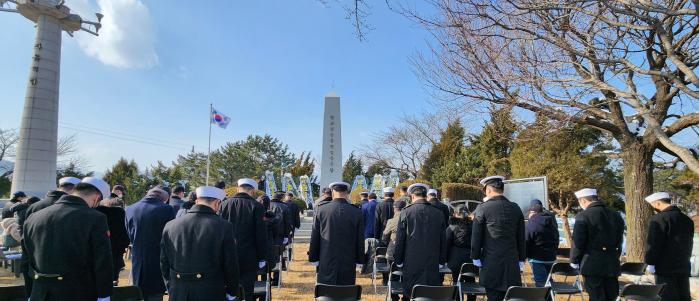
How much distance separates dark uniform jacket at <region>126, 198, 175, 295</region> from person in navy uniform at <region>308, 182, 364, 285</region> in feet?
5.56

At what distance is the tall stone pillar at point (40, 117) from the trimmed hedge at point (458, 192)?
1617 cm

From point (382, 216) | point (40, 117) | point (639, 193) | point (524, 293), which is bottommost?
point (524, 293)

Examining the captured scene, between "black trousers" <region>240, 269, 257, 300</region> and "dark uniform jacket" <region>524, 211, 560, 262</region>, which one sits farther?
"dark uniform jacket" <region>524, 211, 560, 262</region>

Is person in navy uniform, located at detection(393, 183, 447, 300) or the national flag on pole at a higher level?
the national flag on pole

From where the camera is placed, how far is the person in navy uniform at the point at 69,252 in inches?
114

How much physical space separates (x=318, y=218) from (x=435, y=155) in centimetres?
2641

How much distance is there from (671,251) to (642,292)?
889 mm

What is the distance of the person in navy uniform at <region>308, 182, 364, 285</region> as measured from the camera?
4.50m

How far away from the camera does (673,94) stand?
7.81 meters

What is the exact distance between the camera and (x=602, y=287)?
467cm

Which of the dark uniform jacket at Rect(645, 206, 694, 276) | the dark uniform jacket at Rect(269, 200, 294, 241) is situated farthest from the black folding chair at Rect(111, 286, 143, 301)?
the dark uniform jacket at Rect(645, 206, 694, 276)

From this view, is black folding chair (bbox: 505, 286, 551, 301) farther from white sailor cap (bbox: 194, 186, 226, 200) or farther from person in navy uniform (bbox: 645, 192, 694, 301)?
white sailor cap (bbox: 194, 186, 226, 200)

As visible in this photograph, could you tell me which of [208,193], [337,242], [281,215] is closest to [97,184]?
[208,193]

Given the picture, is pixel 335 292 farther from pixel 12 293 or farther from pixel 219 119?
pixel 219 119
